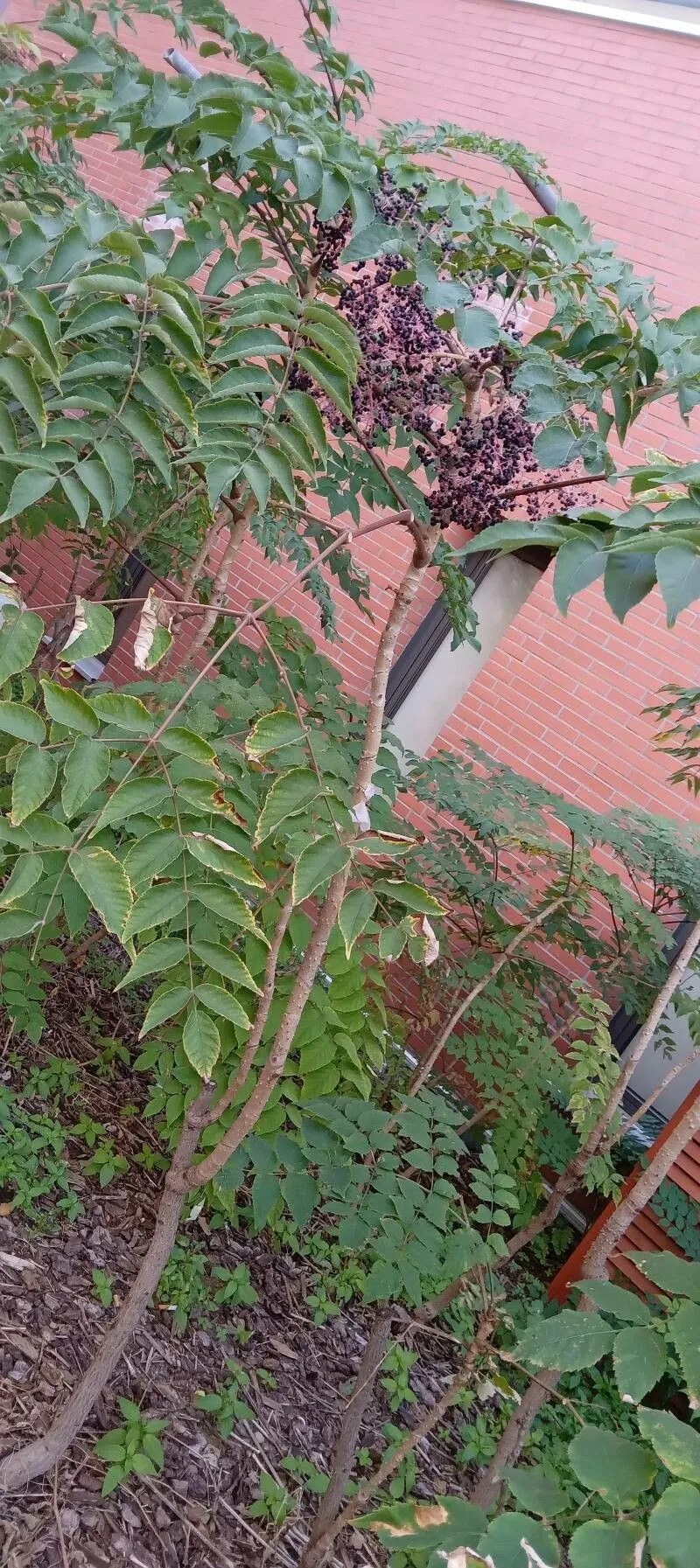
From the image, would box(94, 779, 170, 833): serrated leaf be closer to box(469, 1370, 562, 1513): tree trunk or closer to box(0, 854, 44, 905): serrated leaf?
box(0, 854, 44, 905): serrated leaf

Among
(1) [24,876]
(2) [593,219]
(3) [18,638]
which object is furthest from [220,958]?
(2) [593,219]

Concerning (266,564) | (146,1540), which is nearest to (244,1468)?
(146,1540)

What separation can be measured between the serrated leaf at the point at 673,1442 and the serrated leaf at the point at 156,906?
783mm

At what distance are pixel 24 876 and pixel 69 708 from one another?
231mm

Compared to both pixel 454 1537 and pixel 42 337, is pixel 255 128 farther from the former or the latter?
pixel 454 1537

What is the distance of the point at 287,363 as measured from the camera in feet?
4.72

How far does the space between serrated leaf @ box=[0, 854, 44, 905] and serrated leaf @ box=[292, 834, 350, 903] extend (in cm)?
34

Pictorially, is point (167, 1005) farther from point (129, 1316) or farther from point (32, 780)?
point (129, 1316)

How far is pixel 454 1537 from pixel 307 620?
18.4 feet

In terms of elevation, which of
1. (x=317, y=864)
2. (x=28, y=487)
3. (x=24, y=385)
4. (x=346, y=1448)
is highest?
(x=24, y=385)

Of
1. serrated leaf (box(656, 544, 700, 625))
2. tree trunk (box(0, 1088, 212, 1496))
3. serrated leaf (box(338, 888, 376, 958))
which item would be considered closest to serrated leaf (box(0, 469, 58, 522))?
serrated leaf (box(338, 888, 376, 958))

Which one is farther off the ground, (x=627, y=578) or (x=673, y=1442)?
(x=627, y=578)

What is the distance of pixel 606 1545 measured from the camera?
2.96 feet

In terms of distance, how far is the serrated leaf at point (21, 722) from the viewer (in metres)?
1.21
